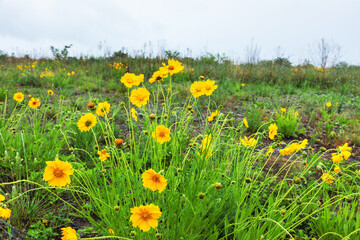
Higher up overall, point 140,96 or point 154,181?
point 140,96

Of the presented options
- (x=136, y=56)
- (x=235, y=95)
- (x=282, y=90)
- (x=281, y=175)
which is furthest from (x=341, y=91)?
(x=136, y=56)

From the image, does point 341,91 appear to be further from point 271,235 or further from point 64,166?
point 64,166

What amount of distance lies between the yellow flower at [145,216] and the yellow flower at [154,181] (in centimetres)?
7

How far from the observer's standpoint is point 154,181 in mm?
1006

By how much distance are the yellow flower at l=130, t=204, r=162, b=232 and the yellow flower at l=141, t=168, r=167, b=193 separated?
7 cm

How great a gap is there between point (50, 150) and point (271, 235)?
68.6 inches

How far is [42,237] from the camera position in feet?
4.68

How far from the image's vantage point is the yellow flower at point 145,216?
944 mm

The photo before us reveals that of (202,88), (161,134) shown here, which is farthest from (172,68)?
(161,134)

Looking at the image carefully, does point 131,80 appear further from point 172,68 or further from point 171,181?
point 171,181

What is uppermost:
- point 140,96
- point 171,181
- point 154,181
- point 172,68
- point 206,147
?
point 172,68

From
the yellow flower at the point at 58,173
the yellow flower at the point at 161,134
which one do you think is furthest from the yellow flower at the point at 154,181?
the yellow flower at the point at 58,173

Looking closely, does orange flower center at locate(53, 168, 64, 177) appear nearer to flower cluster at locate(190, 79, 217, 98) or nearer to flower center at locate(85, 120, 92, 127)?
flower center at locate(85, 120, 92, 127)

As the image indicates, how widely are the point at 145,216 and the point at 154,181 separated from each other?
5.2 inches
